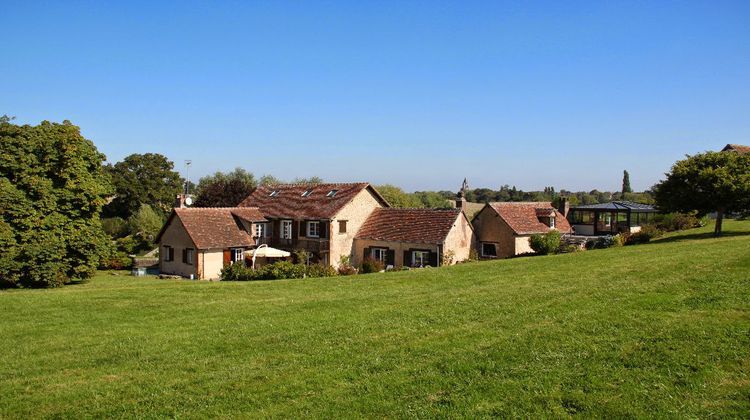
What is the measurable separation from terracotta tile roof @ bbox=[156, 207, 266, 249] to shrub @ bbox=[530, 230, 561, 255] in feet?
71.3

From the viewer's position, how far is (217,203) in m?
62.2

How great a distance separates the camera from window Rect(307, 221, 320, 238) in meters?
43.8

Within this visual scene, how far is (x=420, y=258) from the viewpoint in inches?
1592

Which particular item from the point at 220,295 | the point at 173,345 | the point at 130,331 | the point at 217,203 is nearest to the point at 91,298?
the point at 220,295

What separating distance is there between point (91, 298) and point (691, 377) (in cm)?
2151

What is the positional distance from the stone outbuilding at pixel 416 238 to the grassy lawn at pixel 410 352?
64.3 feet

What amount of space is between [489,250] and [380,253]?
9.15 meters

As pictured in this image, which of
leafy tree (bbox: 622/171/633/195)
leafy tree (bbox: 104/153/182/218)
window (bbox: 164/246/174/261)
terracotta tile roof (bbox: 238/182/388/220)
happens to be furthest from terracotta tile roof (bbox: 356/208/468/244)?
leafy tree (bbox: 622/171/633/195)

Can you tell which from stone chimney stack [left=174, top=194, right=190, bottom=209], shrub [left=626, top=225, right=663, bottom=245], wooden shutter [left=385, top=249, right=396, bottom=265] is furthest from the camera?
stone chimney stack [left=174, top=194, right=190, bottom=209]

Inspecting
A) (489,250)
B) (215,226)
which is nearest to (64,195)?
(215,226)

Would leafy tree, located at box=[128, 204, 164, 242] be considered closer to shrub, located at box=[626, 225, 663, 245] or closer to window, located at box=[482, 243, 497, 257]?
window, located at box=[482, 243, 497, 257]

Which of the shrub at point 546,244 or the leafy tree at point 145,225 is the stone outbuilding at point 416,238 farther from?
the leafy tree at point 145,225

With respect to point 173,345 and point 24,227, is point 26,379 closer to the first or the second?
point 173,345

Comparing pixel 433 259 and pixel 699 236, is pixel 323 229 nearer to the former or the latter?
pixel 433 259
